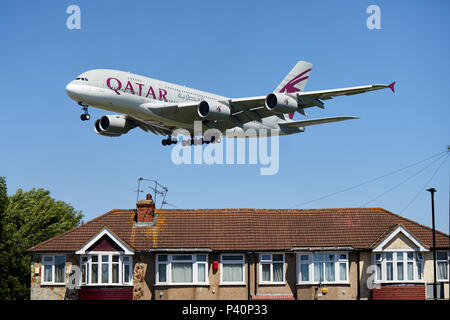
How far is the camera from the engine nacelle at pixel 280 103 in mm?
46281

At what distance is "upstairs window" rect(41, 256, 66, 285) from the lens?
47625mm

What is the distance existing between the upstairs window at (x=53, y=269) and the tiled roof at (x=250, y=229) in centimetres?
78

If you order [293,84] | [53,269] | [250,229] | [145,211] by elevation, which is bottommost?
[53,269]

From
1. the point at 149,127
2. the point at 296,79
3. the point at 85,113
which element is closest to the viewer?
the point at 85,113

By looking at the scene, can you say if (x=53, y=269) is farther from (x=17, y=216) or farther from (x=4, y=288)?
(x=17, y=216)

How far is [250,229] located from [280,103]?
8.72 meters

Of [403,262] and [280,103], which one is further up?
[280,103]

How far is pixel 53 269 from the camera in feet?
157

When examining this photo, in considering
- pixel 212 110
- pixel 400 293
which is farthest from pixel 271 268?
pixel 212 110

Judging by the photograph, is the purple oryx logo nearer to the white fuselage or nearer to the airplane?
the airplane

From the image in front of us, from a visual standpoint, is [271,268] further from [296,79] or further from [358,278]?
[296,79]

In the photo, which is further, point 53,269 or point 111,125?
point 111,125

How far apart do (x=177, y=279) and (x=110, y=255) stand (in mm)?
4532

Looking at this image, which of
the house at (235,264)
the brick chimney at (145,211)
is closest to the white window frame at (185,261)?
the house at (235,264)
